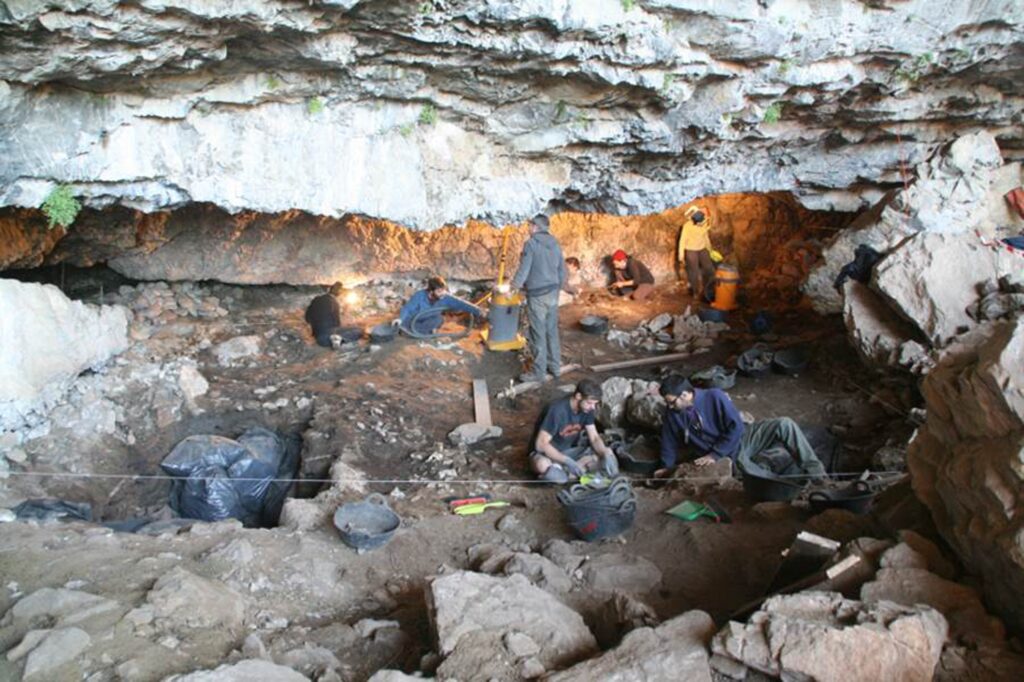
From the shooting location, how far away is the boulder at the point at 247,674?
9.62 feet

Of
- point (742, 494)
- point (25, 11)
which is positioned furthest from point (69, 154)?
point (742, 494)

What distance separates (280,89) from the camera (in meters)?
5.99

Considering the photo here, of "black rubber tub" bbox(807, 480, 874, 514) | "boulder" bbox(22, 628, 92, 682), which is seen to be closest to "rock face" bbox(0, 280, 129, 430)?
"boulder" bbox(22, 628, 92, 682)

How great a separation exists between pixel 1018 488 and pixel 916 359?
4768mm

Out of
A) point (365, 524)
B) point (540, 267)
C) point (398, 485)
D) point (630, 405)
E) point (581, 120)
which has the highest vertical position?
point (581, 120)

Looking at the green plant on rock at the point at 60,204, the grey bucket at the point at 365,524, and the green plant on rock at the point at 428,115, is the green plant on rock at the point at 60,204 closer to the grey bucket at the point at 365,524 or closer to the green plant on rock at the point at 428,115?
the green plant on rock at the point at 428,115

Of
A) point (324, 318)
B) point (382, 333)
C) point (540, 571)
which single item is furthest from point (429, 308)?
point (540, 571)

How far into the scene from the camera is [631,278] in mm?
13141

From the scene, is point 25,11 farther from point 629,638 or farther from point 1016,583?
point 1016,583

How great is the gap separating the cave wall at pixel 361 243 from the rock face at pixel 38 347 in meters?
1.34

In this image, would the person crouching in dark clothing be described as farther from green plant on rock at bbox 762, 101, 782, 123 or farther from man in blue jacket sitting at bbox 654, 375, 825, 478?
green plant on rock at bbox 762, 101, 782, 123

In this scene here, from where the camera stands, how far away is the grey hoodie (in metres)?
8.39

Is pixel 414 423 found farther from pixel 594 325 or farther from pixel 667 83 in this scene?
pixel 667 83

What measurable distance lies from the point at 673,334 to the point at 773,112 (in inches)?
162
